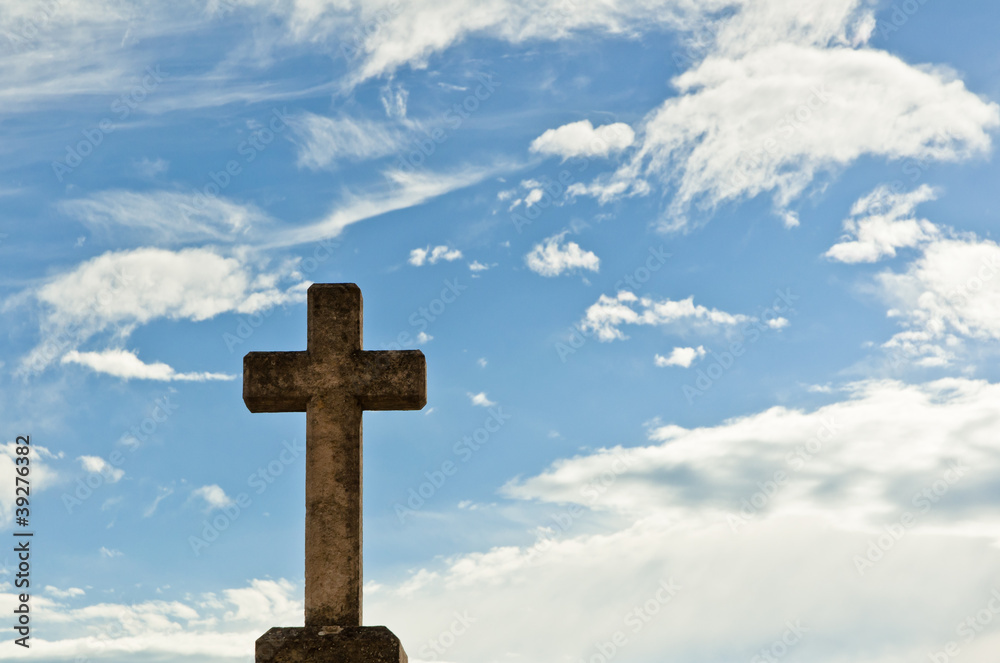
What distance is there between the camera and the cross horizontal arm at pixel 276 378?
22.6 ft

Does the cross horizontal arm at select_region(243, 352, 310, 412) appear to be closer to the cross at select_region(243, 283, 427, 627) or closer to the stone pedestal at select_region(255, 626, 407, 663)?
the cross at select_region(243, 283, 427, 627)

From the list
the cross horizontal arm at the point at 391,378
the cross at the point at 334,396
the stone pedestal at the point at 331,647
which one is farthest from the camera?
the cross horizontal arm at the point at 391,378

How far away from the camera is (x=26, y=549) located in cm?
1097

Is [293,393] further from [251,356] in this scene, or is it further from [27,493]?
[27,493]

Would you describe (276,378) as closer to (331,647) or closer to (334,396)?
(334,396)

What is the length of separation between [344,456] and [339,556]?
69 centimetres

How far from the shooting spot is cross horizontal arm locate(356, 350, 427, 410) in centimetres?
688

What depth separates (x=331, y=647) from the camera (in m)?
6.26

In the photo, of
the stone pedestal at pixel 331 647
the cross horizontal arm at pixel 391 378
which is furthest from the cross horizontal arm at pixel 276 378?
the stone pedestal at pixel 331 647

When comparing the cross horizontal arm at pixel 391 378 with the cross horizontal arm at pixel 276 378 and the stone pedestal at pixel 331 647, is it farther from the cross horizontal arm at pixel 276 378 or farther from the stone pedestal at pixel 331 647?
the stone pedestal at pixel 331 647

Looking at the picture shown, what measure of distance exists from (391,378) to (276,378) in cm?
84

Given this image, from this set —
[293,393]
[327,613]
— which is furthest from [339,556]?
[293,393]

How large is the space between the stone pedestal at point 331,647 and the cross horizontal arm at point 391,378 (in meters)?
1.61

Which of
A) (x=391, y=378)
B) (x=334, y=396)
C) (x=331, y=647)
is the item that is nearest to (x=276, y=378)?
(x=334, y=396)
